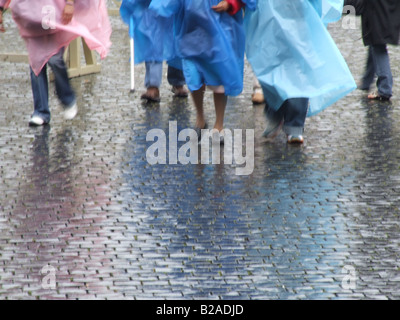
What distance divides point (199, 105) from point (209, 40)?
0.77 m

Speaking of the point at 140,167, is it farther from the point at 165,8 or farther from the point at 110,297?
the point at 110,297

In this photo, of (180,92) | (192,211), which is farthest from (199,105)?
(192,211)

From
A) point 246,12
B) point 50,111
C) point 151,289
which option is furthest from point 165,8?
point 151,289

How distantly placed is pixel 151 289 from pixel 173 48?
425 centimetres

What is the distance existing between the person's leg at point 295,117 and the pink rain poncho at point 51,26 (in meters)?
1.95

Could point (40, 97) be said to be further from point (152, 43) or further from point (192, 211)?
point (192, 211)

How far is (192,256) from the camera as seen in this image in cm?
608

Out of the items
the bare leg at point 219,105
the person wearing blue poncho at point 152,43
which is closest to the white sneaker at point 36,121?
the person wearing blue poncho at point 152,43

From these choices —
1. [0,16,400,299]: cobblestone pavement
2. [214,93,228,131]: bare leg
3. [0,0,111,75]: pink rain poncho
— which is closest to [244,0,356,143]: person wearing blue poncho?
[214,93,228,131]: bare leg

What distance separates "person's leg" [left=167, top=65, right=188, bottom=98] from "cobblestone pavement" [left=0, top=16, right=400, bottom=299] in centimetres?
36

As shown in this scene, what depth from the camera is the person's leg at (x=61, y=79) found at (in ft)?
30.3

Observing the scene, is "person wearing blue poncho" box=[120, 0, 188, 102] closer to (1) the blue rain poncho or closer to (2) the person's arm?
(1) the blue rain poncho

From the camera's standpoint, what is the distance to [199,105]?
29.6 ft

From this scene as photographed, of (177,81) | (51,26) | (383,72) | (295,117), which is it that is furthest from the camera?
(177,81)
